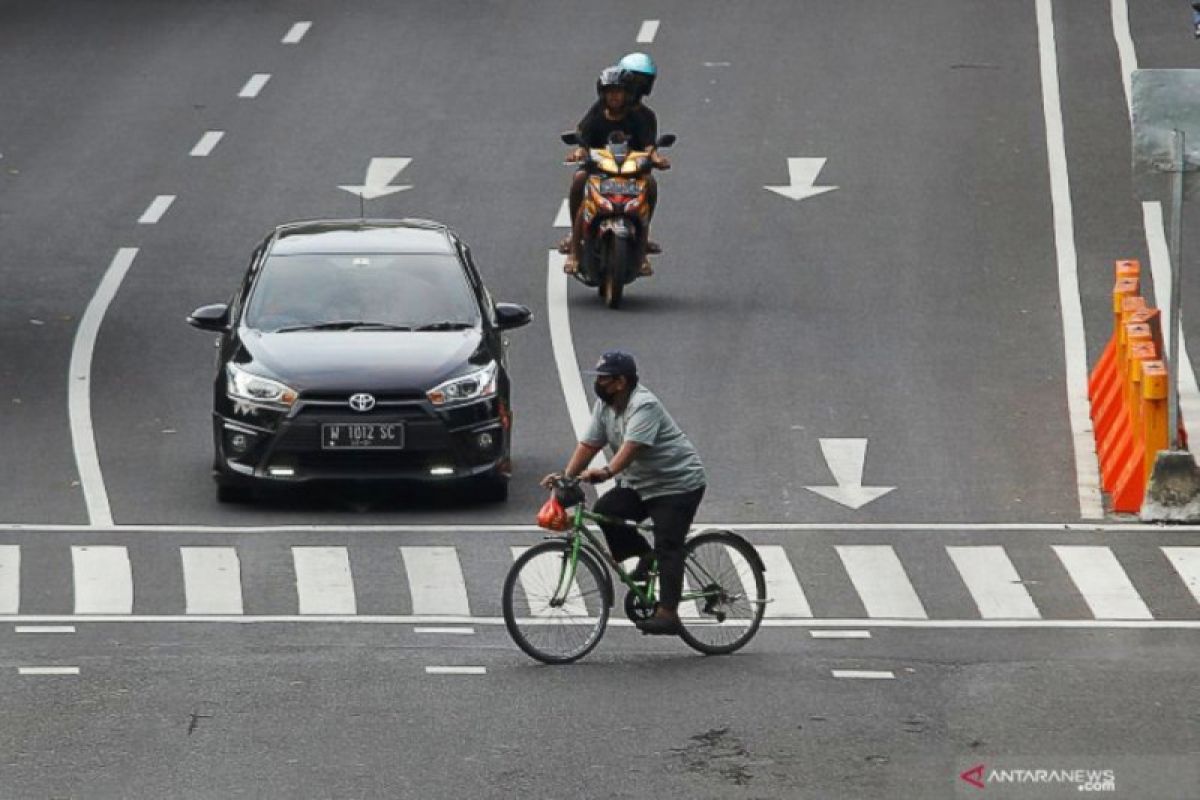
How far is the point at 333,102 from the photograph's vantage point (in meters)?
35.2

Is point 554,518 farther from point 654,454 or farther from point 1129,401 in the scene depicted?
point 1129,401

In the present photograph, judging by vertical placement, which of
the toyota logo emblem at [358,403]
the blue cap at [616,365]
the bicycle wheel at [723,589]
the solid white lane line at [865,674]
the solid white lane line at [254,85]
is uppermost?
the solid white lane line at [254,85]

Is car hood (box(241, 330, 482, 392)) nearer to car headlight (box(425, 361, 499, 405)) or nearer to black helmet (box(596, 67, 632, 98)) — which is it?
car headlight (box(425, 361, 499, 405))

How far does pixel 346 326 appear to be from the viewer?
2109 centimetres

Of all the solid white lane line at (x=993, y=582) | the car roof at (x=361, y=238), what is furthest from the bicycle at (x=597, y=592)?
the car roof at (x=361, y=238)

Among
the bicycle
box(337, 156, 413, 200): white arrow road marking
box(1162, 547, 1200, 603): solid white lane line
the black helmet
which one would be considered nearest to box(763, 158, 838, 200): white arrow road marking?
box(337, 156, 413, 200): white arrow road marking

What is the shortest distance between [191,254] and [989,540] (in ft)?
38.2

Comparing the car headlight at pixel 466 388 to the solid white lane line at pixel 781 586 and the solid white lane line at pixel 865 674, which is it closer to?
the solid white lane line at pixel 781 586

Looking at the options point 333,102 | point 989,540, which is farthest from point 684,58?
point 989,540

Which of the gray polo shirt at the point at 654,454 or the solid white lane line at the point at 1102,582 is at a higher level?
the gray polo shirt at the point at 654,454

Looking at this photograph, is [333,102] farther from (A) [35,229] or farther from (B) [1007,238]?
(B) [1007,238]

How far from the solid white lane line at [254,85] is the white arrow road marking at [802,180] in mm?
7384

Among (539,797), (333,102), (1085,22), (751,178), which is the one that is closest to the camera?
(539,797)

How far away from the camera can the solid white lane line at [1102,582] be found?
56.9ft
